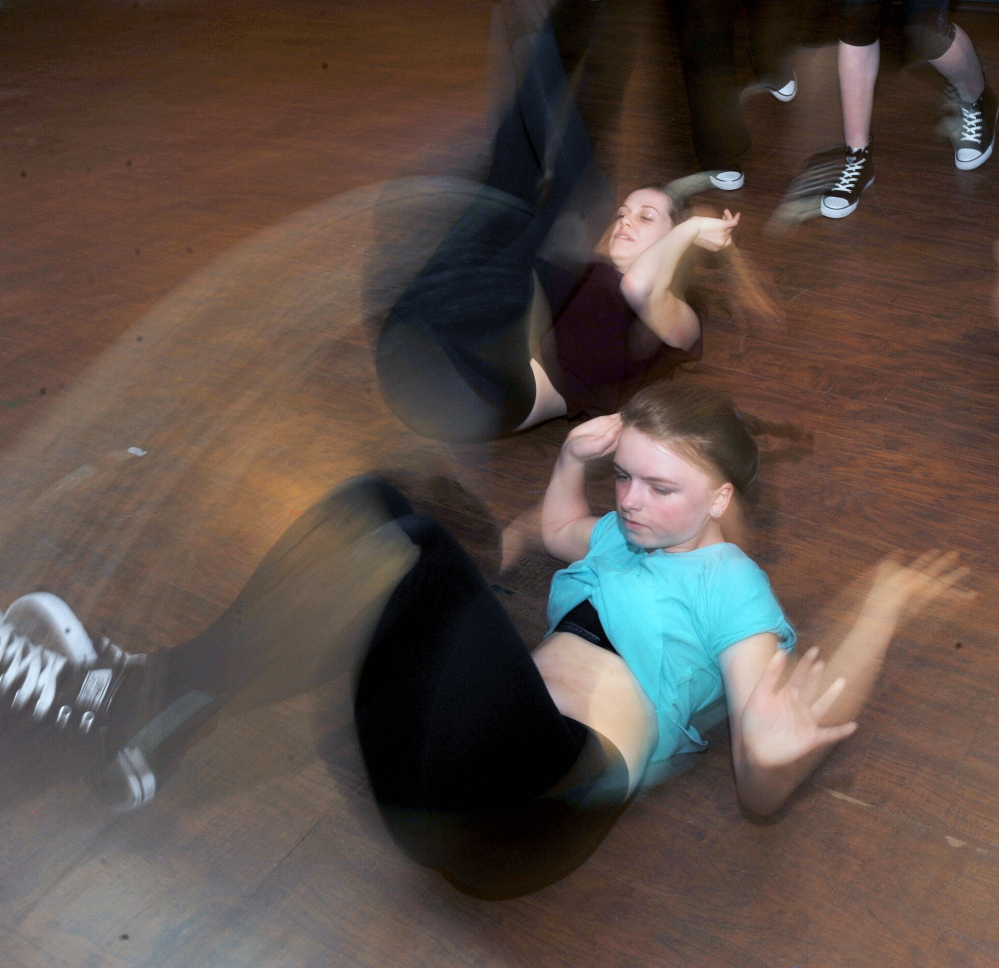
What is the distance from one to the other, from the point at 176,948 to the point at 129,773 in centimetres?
22

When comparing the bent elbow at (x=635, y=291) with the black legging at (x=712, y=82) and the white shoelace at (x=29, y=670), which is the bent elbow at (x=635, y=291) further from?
the black legging at (x=712, y=82)

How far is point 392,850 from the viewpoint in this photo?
4.18ft

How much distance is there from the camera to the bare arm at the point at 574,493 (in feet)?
4.90

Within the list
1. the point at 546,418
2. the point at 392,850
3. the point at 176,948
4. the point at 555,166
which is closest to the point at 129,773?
the point at 176,948

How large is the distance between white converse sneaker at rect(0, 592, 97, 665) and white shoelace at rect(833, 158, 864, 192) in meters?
2.22

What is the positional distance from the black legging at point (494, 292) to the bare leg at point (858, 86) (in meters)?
0.91

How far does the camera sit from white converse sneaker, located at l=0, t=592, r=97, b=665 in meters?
1.30

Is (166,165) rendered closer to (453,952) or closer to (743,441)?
(743,441)

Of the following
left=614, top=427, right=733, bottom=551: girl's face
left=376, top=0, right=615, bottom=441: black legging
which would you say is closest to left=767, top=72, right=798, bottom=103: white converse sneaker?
left=376, top=0, right=615, bottom=441: black legging

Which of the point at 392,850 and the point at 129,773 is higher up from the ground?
the point at 129,773

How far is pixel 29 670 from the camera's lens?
129 centimetres

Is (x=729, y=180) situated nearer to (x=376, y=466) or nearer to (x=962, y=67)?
(x=962, y=67)

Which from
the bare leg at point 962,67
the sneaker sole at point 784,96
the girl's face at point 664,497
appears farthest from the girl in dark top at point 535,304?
the sneaker sole at point 784,96

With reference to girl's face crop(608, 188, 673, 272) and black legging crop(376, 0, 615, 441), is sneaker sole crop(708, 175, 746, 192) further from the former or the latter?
girl's face crop(608, 188, 673, 272)
